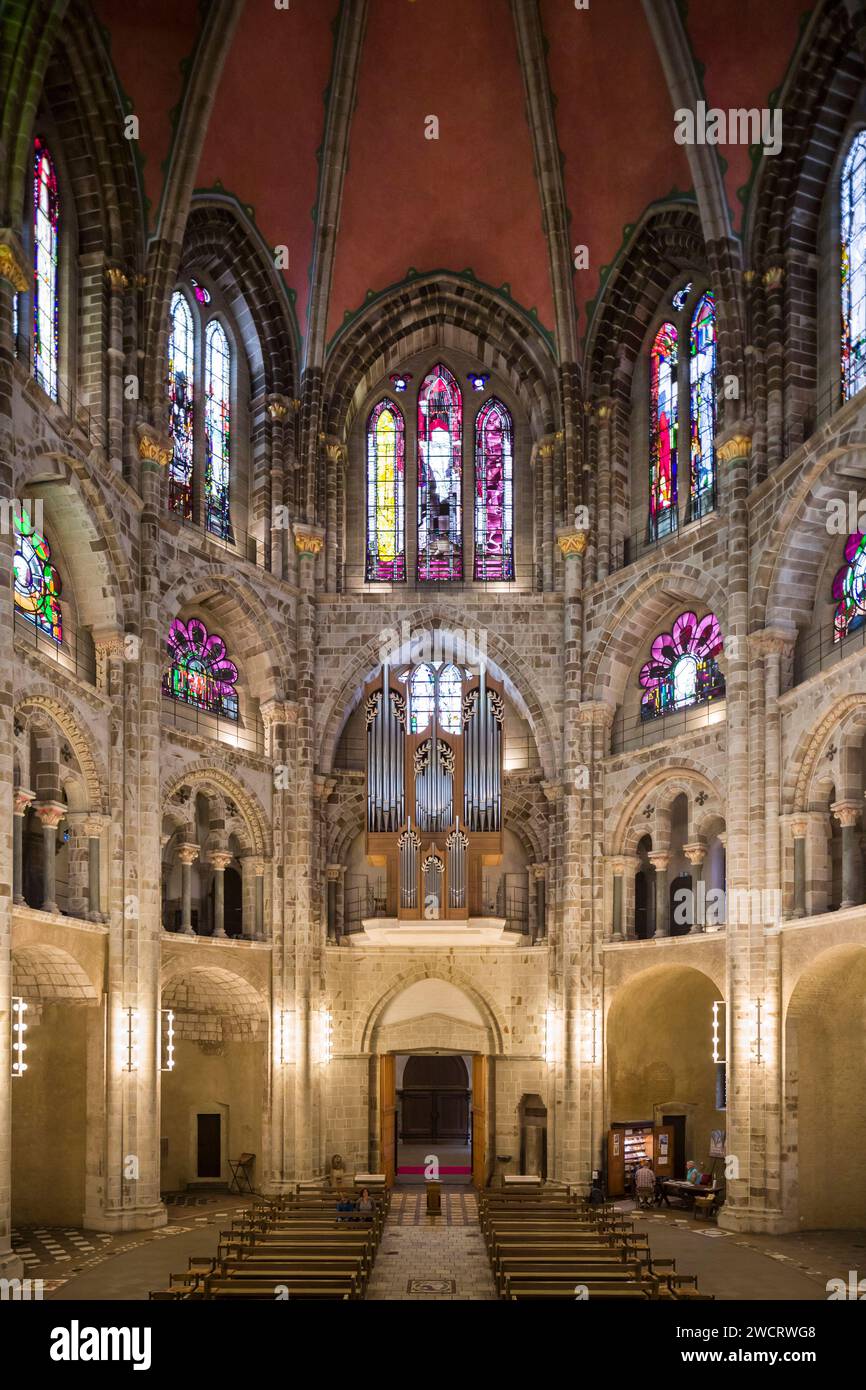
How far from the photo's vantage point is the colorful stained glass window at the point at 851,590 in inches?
1099

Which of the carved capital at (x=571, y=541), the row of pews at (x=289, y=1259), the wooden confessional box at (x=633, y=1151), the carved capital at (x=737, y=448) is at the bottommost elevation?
the wooden confessional box at (x=633, y=1151)

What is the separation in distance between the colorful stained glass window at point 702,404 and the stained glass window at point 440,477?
23.8 ft

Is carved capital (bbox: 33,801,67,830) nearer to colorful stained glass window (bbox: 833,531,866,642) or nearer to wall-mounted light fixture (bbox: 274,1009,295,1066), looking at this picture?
wall-mounted light fixture (bbox: 274,1009,295,1066)

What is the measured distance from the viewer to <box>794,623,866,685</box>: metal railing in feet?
91.0

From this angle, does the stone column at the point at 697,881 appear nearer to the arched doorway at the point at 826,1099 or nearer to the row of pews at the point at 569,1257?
the arched doorway at the point at 826,1099

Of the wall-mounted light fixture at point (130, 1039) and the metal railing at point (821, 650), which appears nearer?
the metal railing at point (821, 650)

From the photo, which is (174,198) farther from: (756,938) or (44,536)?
(756,938)

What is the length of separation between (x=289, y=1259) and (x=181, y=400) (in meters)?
20.5

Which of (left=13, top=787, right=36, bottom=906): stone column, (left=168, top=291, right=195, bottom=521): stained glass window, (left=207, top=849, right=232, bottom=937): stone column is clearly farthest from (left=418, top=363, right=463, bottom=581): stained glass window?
(left=13, top=787, right=36, bottom=906): stone column

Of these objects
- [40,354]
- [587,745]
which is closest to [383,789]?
[587,745]

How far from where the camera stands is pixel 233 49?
31500mm

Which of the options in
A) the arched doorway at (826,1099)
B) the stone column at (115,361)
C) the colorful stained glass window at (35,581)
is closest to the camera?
the colorful stained glass window at (35,581)

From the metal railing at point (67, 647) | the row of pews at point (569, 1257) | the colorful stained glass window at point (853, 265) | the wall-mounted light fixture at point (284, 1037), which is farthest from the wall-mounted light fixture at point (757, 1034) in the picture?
the metal railing at point (67, 647)

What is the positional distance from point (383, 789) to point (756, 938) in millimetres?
9944
